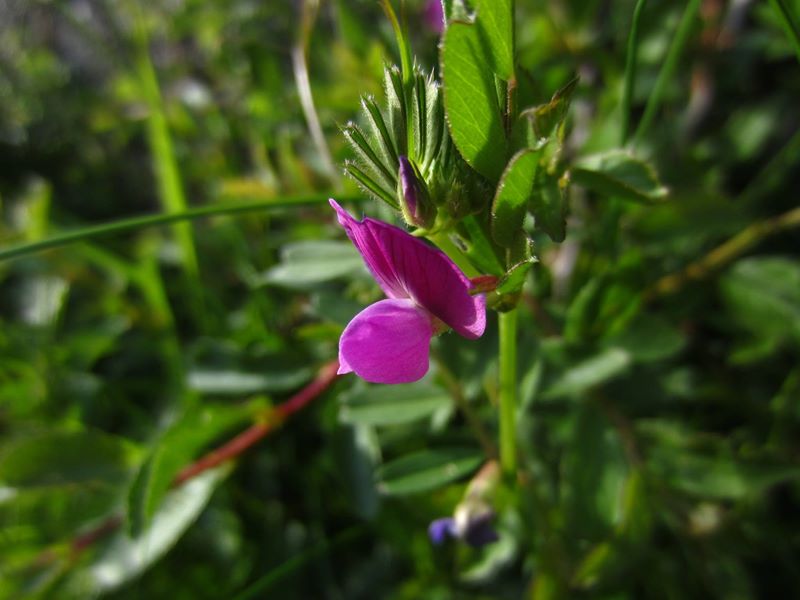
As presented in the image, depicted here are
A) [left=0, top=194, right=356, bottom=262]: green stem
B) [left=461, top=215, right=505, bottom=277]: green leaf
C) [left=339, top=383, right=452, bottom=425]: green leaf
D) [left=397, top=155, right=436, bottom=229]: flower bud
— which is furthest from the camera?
[left=339, top=383, right=452, bottom=425]: green leaf

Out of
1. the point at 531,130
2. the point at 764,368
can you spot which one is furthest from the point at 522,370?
the point at 764,368

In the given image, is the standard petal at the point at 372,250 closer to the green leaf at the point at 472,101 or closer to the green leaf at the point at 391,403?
the green leaf at the point at 472,101

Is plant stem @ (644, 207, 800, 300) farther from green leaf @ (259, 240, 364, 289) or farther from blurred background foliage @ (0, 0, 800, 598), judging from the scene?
green leaf @ (259, 240, 364, 289)

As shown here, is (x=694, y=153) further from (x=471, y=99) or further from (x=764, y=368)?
(x=471, y=99)

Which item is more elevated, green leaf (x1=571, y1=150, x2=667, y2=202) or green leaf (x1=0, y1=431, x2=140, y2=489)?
green leaf (x1=571, y1=150, x2=667, y2=202)

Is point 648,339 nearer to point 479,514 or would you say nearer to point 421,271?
point 479,514

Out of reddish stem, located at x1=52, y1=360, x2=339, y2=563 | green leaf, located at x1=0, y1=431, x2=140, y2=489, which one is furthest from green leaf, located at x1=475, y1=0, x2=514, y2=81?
green leaf, located at x1=0, y1=431, x2=140, y2=489

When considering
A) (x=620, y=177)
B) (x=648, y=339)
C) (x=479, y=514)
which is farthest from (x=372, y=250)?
(x=648, y=339)
